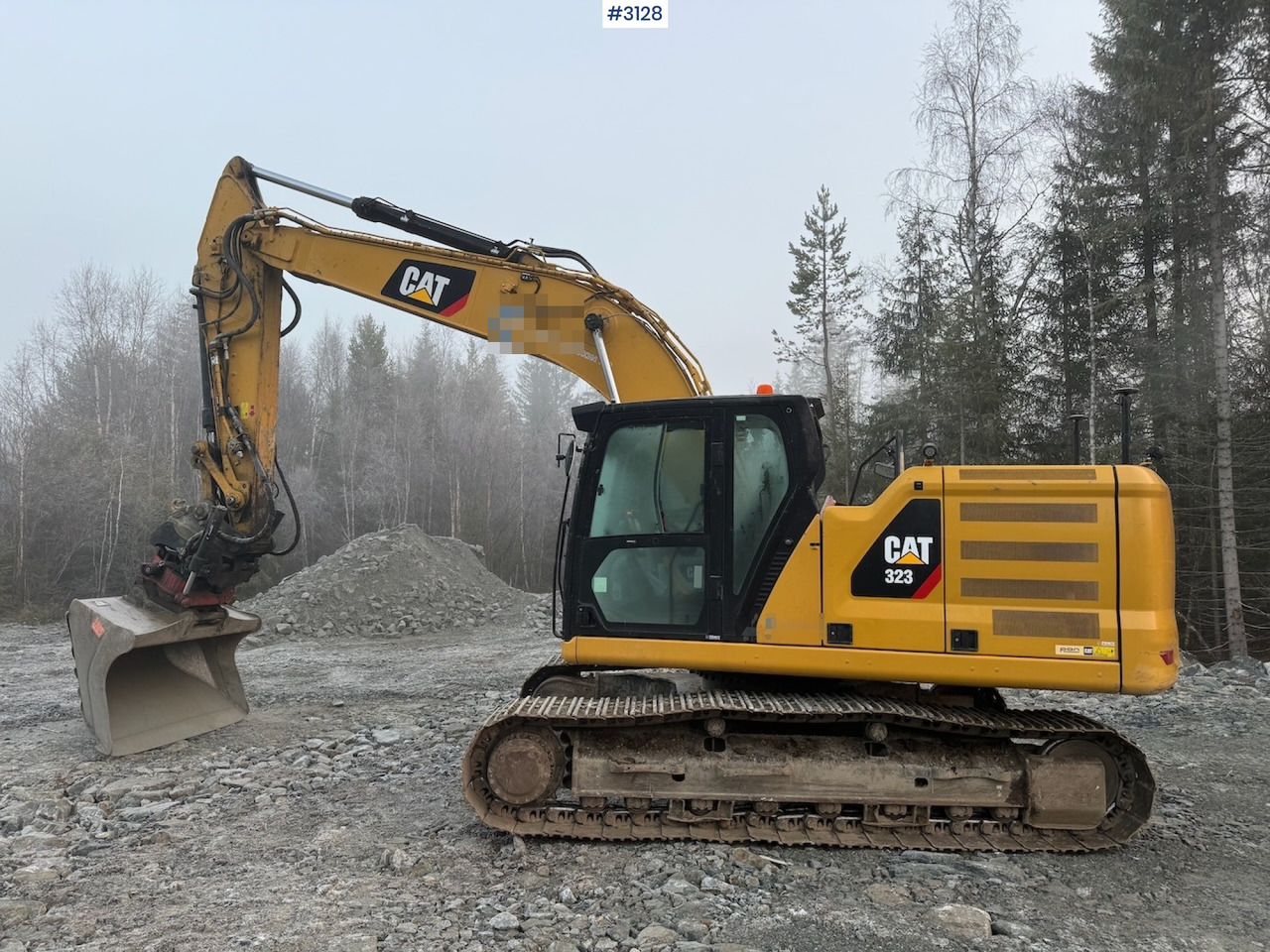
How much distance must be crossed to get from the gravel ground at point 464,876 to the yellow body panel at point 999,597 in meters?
0.92

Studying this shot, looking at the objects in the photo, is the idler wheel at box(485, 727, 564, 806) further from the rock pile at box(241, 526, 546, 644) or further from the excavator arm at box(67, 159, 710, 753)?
the rock pile at box(241, 526, 546, 644)

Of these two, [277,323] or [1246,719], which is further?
[1246,719]

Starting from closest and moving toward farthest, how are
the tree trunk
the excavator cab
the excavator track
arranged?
1. the excavator track
2. the excavator cab
3. the tree trunk

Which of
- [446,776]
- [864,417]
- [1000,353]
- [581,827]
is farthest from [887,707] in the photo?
[864,417]

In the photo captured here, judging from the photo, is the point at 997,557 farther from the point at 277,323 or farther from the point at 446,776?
the point at 277,323

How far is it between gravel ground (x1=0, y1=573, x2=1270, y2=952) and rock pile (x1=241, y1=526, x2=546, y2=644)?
7.97 m

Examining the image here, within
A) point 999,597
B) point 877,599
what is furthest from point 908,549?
point 999,597

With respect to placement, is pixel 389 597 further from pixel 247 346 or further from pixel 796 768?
pixel 796 768

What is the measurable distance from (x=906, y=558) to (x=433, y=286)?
3599 millimetres

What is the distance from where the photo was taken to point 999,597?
4039 millimetres

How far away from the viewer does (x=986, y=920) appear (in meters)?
3.31

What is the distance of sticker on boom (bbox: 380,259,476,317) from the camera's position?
5.56 metres

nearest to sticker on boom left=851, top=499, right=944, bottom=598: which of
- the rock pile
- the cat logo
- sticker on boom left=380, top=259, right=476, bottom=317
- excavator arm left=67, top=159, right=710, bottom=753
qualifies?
the cat logo

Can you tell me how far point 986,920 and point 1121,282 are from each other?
15152 mm
